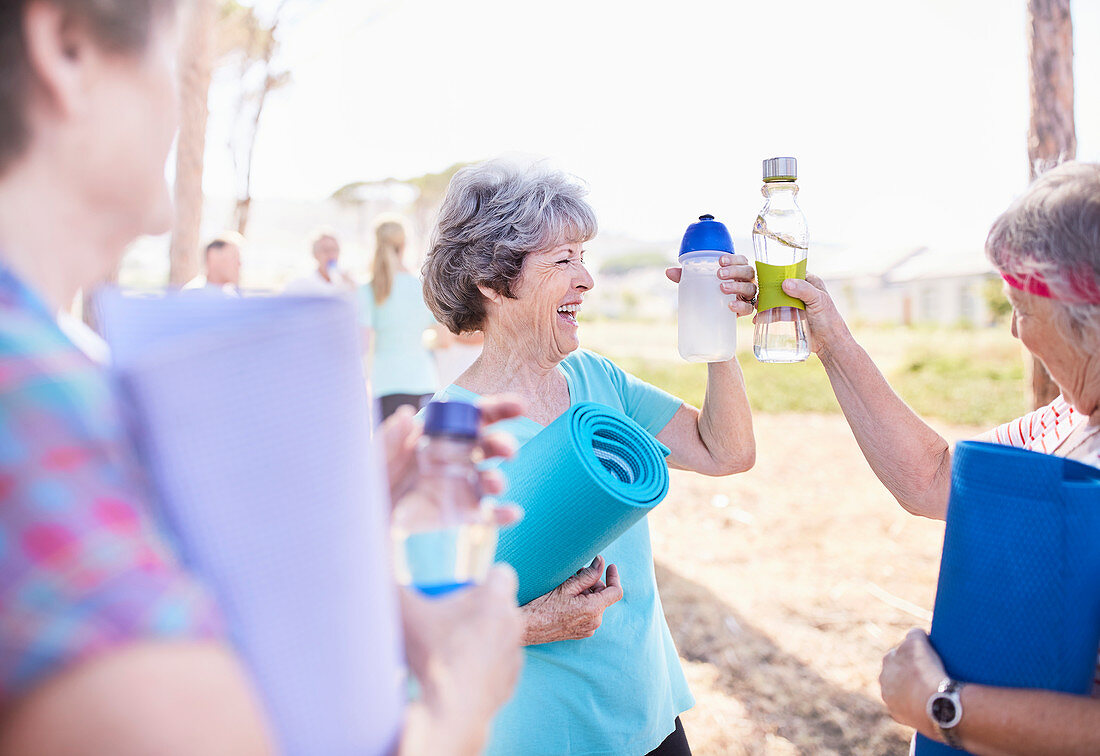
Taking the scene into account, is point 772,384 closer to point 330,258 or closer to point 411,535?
point 330,258

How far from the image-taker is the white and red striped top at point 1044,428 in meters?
1.42

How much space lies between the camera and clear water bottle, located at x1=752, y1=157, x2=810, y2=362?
174 cm

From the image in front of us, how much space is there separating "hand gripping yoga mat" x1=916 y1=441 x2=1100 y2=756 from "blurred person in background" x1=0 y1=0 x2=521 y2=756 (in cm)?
81

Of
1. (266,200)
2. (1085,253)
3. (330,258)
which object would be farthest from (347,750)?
(266,200)

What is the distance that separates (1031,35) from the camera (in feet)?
13.7

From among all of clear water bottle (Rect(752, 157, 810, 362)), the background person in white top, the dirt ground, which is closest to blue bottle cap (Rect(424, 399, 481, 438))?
clear water bottle (Rect(752, 157, 810, 362))

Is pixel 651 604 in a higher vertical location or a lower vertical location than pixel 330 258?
lower

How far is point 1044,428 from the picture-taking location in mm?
1496

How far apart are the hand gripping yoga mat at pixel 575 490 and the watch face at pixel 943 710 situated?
55 cm

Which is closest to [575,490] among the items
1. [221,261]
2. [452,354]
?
[452,354]

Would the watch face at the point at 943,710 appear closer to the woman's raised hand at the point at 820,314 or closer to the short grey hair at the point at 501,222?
the woman's raised hand at the point at 820,314

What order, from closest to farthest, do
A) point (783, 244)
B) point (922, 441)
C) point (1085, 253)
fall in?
point (1085, 253), point (922, 441), point (783, 244)

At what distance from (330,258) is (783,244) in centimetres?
489

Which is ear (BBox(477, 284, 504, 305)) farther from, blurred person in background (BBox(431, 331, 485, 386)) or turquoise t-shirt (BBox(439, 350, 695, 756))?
blurred person in background (BBox(431, 331, 485, 386))
